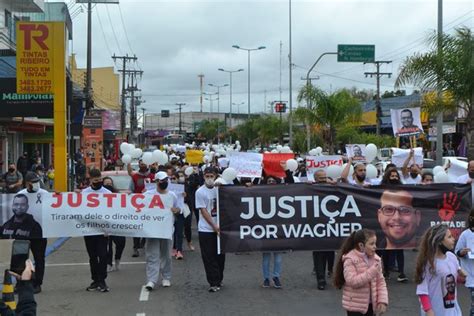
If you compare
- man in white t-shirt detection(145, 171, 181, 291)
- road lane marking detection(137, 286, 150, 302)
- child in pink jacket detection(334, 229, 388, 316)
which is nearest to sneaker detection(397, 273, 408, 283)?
man in white t-shirt detection(145, 171, 181, 291)

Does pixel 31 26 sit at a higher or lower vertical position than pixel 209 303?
higher

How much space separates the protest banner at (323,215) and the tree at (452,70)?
441cm

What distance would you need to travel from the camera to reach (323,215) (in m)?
9.39

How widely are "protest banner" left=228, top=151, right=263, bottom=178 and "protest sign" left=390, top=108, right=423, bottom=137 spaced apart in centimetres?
333

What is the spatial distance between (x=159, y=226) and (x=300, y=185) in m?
2.21

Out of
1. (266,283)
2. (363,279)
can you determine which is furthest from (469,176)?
(363,279)

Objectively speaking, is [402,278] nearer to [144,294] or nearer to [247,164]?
[144,294]

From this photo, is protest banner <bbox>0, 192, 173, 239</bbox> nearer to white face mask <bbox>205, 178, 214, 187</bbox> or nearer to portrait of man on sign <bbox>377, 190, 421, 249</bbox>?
white face mask <bbox>205, 178, 214, 187</bbox>

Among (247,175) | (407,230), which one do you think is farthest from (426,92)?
(407,230)

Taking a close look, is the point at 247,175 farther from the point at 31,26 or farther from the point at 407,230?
the point at 31,26

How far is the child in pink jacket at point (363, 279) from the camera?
5352 mm

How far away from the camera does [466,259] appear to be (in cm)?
666

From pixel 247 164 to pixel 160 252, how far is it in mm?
5697

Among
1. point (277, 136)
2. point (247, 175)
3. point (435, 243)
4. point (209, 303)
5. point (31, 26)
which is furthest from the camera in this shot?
point (277, 136)
